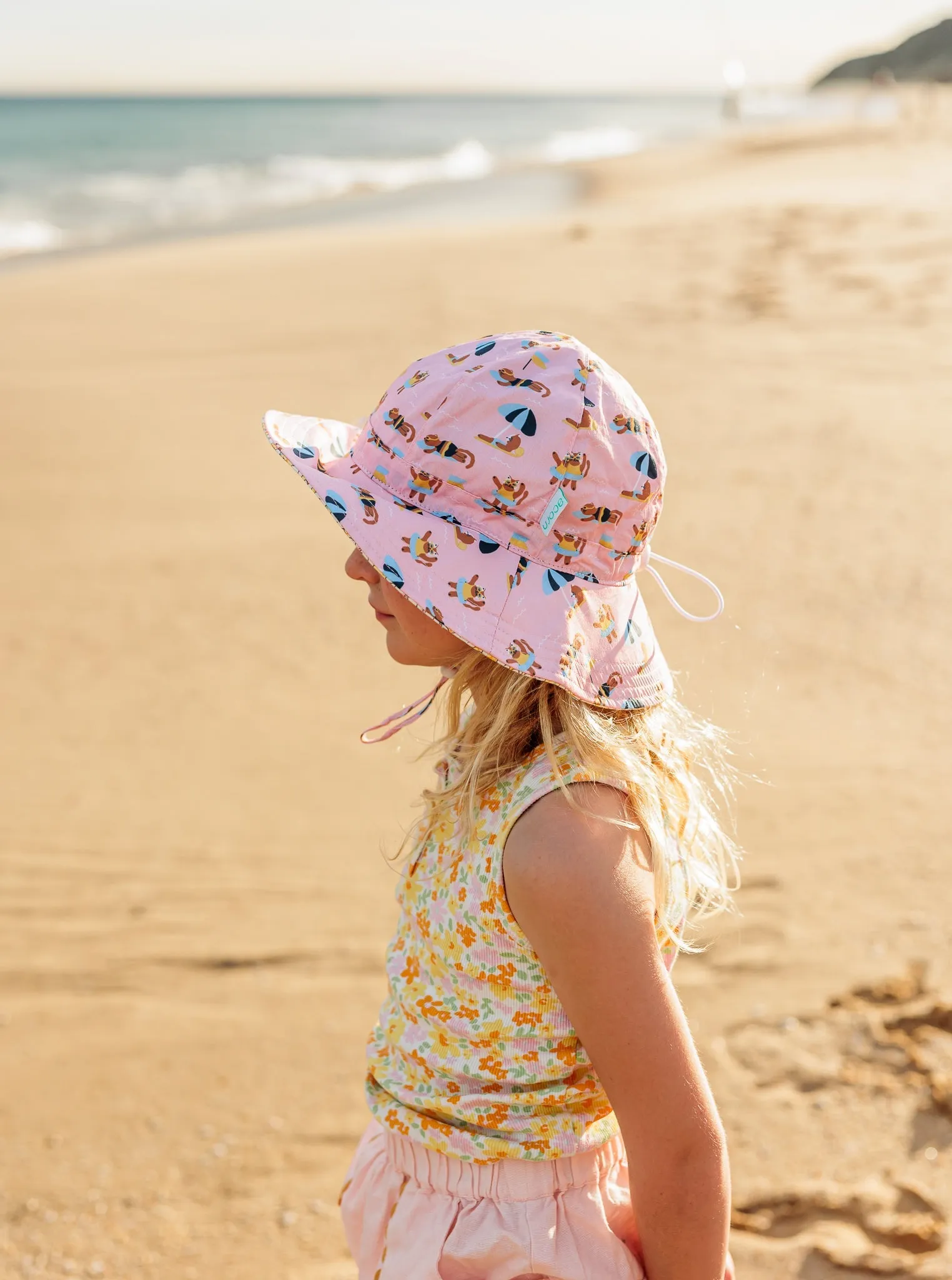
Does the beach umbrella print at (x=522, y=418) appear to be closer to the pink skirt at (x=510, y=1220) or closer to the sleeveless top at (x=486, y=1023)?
the sleeveless top at (x=486, y=1023)

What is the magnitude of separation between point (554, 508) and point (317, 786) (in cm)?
279

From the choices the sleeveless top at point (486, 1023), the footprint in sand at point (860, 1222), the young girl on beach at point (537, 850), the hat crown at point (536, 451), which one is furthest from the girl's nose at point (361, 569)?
the footprint in sand at point (860, 1222)

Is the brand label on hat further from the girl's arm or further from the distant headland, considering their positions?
the distant headland

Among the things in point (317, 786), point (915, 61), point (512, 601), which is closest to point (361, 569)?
point (512, 601)

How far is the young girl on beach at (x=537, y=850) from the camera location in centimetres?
132

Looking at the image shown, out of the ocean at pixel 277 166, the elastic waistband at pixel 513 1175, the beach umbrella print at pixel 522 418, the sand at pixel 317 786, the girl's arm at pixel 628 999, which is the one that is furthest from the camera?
the ocean at pixel 277 166

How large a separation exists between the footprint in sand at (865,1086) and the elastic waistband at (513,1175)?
1019 mm

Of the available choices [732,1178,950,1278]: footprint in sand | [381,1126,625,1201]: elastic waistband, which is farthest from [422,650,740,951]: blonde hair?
[732,1178,950,1278]: footprint in sand

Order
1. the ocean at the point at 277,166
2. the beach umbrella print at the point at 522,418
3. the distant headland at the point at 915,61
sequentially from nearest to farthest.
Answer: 1. the beach umbrella print at the point at 522,418
2. the ocean at the point at 277,166
3. the distant headland at the point at 915,61

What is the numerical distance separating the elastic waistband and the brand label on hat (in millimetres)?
773

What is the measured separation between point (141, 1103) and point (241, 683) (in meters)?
2.09

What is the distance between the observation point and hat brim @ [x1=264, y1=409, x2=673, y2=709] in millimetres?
1415

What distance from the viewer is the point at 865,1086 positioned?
2.71 metres

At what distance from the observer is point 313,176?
30.7m
